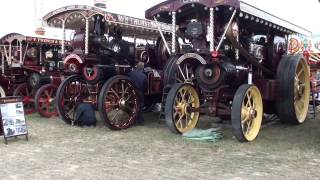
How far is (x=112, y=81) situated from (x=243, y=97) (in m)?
2.26

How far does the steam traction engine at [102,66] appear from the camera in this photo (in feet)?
24.6

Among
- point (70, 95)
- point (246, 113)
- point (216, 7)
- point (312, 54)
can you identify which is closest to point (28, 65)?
point (70, 95)

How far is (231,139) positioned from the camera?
634 centimetres

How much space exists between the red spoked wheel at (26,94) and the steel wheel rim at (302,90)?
5.72 metres

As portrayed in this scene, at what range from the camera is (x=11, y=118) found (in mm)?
6340

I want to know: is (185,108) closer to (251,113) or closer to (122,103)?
(251,113)

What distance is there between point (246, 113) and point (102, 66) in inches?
109

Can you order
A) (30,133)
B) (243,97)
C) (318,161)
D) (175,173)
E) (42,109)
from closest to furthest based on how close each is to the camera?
(175,173)
(318,161)
(243,97)
(30,133)
(42,109)

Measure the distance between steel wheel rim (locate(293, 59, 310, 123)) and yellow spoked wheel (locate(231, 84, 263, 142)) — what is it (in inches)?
63.4

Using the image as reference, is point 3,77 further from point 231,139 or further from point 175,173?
point 175,173

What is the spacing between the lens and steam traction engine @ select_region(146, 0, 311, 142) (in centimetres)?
630

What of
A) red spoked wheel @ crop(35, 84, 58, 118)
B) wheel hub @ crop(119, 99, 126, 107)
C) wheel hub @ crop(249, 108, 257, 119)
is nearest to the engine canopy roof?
wheel hub @ crop(249, 108, 257, 119)

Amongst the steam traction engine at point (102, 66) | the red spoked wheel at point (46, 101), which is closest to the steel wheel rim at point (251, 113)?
the steam traction engine at point (102, 66)

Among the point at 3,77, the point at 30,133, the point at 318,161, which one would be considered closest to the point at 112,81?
the point at 30,133
